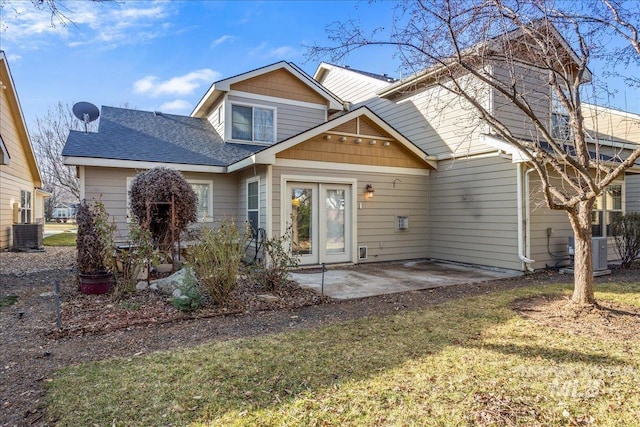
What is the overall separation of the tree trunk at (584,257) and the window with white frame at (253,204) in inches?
250

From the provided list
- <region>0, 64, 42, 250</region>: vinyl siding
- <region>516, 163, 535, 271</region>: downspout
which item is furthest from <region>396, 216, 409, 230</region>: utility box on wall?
<region>0, 64, 42, 250</region>: vinyl siding

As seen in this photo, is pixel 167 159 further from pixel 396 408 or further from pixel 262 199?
pixel 396 408

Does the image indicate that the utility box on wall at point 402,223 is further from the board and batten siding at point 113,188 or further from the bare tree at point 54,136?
the bare tree at point 54,136

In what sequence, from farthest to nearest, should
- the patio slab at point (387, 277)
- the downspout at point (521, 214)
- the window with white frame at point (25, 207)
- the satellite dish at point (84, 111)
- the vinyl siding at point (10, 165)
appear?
the window with white frame at point (25, 207) → the satellite dish at point (84, 111) → the vinyl siding at point (10, 165) → the downspout at point (521, 214) → the patio slab at point (387, 277)

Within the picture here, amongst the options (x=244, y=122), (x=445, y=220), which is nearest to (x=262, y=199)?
(x=244, y=122)

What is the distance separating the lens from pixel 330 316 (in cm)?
507

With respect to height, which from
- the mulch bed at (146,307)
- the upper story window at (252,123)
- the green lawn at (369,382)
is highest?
the upper story window at (252,123)

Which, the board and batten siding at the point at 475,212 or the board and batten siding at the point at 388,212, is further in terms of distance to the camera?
the board and batten siding at the point at 388,212

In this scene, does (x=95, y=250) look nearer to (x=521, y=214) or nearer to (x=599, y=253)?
(x=521, y=214)

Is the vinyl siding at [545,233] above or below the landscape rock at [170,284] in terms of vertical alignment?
above

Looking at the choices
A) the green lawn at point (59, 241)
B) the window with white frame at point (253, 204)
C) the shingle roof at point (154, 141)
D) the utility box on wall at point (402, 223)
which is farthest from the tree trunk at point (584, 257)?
the green lawn at point (59, 241)

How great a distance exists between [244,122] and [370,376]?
9866 millimetres

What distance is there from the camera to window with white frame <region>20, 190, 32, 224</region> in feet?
46.2

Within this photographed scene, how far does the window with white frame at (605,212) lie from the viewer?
32.0ft
